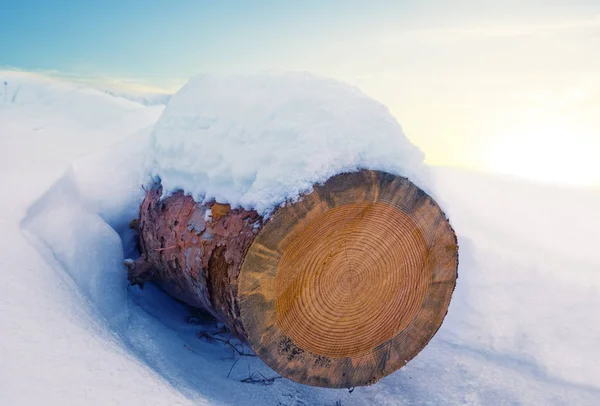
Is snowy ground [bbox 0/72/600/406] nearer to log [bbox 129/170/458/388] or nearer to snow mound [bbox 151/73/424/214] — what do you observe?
log [bbox 129/170/458/388]

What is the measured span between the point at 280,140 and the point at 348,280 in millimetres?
632

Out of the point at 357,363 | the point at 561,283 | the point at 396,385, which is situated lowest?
the point at 396,385

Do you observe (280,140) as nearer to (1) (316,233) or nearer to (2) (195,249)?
(1) (316,233)

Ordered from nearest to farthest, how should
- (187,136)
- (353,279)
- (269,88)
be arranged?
(353,279) < (269,88) < (187,136)

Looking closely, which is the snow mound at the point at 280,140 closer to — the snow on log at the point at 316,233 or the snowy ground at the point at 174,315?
the snow on log at the point at 316,233

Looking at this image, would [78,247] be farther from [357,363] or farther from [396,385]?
[396,385]

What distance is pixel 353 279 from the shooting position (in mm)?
1969

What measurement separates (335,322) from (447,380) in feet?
2.85

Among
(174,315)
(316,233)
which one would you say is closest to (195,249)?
(316,233)

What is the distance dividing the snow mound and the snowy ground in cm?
46

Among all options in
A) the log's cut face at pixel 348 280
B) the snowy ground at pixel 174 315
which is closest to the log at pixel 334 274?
the log's cut face at pixel 348 280

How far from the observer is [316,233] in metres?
1.86

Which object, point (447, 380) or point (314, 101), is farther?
point (447, 380)

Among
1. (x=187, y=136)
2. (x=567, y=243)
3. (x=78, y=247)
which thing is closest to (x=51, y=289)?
(x=78, y=247)
